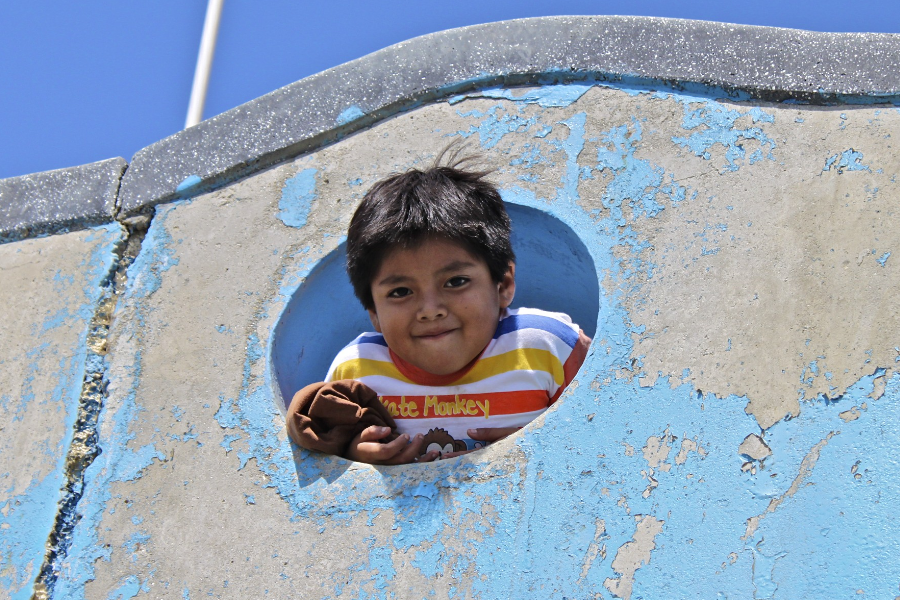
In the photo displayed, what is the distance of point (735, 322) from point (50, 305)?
6.85ft

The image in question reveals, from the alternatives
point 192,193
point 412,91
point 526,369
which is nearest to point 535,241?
point 526,369

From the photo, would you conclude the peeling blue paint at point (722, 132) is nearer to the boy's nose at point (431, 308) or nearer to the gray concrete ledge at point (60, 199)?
the boy's nose at point (431, 308)

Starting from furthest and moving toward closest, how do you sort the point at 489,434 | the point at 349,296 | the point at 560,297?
the point at 560,297
the point at 349,296
the point at 489,434

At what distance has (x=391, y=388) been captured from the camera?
108 inches

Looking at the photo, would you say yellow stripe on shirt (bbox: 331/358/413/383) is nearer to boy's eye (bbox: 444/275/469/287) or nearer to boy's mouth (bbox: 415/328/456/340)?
boy's mouth (bbox: 415/328/456/340)

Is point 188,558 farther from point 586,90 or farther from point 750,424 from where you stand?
point 586,90

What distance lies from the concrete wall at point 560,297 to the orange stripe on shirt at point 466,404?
32 cm

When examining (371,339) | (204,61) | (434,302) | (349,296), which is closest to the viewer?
(434,302)

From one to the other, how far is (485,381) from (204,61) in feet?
17.2

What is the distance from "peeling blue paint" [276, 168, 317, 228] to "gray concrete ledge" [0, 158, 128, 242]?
61cm

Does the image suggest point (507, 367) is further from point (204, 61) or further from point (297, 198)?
point (204, 61)

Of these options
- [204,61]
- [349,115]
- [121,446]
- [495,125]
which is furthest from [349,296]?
[204,61]

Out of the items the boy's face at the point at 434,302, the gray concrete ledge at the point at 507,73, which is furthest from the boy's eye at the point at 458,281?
the gray concrete ledge at the point at 507,73

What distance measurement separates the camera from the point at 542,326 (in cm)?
279
